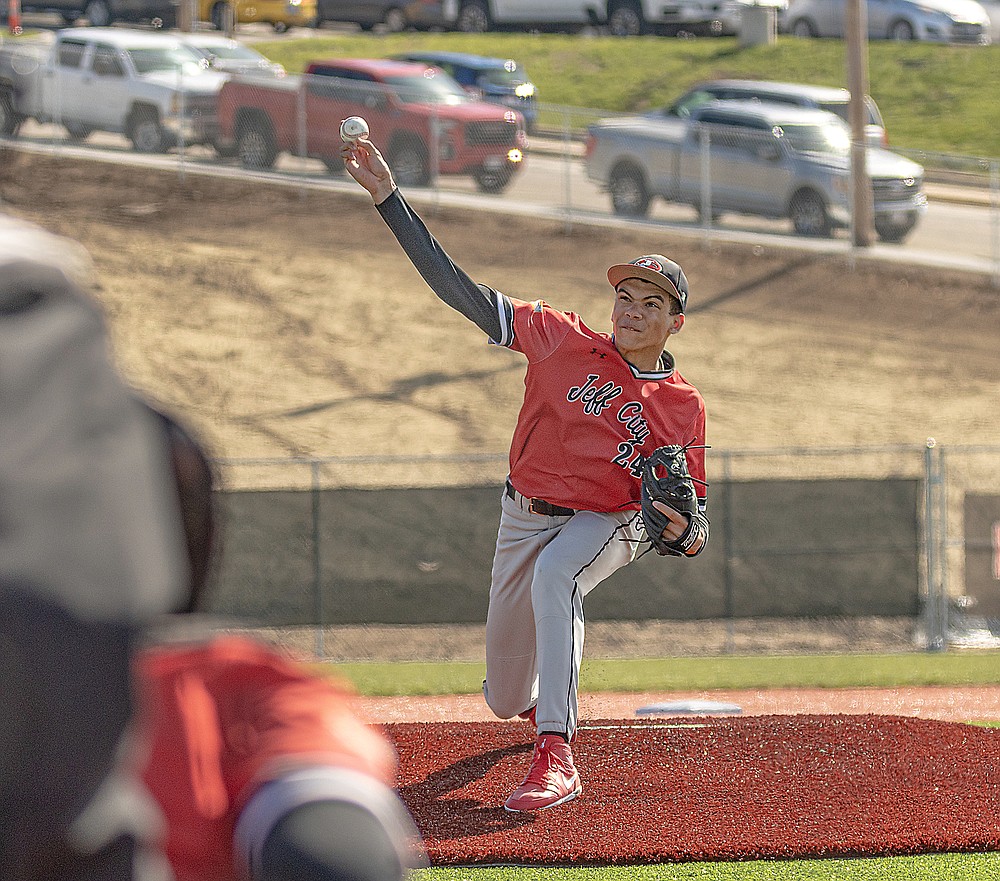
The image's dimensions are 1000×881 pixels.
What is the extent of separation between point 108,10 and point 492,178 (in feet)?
49.8

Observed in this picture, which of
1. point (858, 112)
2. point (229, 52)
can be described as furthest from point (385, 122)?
point (858, 112)

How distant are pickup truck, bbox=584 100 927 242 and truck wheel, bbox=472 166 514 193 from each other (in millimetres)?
1260

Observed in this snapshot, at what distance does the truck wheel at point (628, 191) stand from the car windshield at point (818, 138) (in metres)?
2.23

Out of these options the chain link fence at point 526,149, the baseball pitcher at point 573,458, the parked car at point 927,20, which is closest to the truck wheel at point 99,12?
the chain link fence at point 526,149

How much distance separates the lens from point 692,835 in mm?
5004

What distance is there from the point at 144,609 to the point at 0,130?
23805mm

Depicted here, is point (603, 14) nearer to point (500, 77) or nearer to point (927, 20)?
point (927, 20)

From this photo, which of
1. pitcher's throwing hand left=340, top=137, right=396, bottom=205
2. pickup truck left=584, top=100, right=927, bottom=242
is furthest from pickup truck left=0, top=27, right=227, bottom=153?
pitcher's throwing hand left=340, top=137, right=396, bottom=205

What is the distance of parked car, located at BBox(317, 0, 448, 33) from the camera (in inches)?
1473

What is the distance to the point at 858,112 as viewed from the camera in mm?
22188

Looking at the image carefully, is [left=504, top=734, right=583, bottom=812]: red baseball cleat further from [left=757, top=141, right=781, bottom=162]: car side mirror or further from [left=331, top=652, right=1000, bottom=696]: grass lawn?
[left=757, top=141, right=781, bottom=162]: car side mirror

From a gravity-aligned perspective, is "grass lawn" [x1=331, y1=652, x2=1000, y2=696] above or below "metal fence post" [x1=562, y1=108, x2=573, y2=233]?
below

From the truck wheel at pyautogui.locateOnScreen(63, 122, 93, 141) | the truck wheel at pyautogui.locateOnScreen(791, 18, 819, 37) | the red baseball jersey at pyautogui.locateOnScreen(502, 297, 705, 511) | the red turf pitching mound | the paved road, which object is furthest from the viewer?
the truck wheel at pyautogui.locateOnScreen(791, 18, 819, 37)

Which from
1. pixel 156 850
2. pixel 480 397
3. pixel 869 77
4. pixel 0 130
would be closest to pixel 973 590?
pixel 480 397
